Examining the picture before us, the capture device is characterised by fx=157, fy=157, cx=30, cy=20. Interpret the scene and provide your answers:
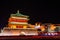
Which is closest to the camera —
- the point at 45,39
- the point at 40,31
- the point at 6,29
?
the point at 45,39

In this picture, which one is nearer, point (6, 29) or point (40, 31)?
point (6, 29)

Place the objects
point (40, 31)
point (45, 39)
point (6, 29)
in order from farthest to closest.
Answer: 1. point (40, 31)
2. point (6, 29)
3. point (45, 39)

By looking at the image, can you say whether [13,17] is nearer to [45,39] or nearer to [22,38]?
[22,38]

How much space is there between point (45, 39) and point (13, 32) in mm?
1621

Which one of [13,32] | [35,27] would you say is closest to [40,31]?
[35,27]

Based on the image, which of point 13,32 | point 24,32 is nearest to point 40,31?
point 24,32

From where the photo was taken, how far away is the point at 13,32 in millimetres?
6027

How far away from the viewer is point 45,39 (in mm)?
4855

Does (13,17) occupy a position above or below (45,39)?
above

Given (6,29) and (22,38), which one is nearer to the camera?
(22,38)

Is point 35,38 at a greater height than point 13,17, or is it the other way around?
point 13,17

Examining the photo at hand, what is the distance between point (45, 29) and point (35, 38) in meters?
1.69

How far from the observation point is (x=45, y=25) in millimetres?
6688

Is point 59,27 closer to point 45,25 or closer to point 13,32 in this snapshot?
point 45,25
